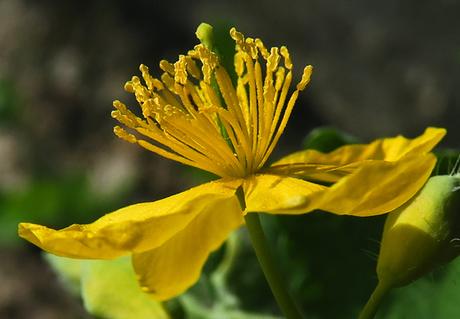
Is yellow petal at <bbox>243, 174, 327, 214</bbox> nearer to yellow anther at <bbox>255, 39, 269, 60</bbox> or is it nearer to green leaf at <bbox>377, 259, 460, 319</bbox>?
yellow anther at <bbox>255, 39, 269, 60</bbox>

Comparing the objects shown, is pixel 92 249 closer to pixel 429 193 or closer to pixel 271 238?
pixel 429 193

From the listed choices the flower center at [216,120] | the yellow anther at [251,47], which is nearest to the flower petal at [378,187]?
the flower center at [216,120]

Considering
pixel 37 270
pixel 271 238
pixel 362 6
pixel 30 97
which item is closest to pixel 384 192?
pixel 271 238

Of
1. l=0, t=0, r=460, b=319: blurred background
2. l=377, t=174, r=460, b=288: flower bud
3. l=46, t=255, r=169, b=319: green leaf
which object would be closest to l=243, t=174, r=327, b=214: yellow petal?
l=377, t=174, r=460, b=288: flower bud

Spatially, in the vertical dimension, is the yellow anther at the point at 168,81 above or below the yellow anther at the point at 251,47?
below

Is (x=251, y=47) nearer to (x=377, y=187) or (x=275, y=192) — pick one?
(x=275, y=192)

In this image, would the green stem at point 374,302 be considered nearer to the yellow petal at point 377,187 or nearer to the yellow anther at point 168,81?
the yellow petal at point 377,187
